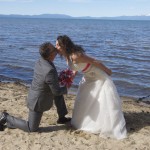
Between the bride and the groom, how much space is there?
282mm

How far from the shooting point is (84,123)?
731 centimetres

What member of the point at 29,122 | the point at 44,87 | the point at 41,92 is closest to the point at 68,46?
the point at 44,87

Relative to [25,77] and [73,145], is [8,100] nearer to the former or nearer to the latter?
[73,145]

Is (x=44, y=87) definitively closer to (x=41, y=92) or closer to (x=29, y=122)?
(x=41, y=92)

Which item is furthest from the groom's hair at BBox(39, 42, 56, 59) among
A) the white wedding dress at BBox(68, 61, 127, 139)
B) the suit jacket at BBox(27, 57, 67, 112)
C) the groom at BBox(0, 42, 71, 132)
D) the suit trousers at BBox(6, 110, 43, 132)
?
the suit trousers at BBox(6, 110, 43, 132)

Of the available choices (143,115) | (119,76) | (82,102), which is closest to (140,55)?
(119,76)

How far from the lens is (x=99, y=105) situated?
712 cm

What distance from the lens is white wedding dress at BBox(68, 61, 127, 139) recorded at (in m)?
7.00

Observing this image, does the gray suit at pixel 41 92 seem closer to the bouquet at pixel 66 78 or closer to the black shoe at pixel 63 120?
the bouquet at pixel 66 78

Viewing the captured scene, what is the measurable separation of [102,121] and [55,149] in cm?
119

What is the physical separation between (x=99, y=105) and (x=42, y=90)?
3.78 feet

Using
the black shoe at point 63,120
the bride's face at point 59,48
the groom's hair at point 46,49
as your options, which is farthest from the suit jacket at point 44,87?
the black shoe at point 63,120

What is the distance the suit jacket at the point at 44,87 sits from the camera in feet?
22.0

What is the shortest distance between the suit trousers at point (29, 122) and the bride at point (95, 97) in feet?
2.76
